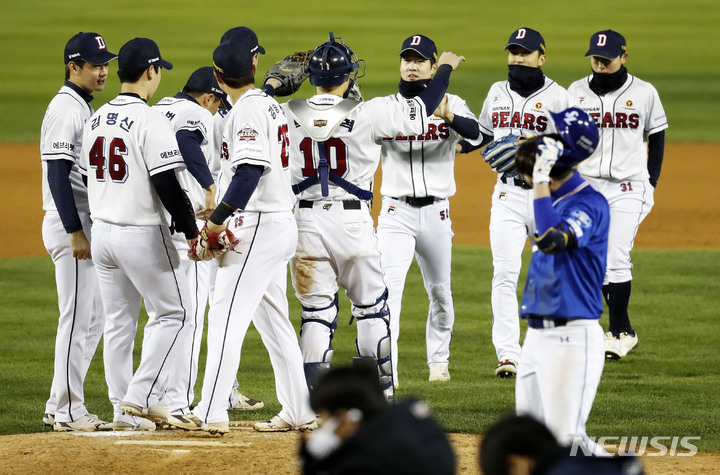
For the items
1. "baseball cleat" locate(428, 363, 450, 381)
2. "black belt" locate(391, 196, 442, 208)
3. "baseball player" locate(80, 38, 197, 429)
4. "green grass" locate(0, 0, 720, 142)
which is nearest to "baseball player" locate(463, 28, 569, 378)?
"baseball cleat" locate(428, 363, 450, 381)

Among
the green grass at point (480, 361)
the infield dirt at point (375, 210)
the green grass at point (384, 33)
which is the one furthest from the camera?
the green grass at point (384, 33)

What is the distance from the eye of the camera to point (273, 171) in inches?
205

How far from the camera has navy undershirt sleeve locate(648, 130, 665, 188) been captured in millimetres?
7965

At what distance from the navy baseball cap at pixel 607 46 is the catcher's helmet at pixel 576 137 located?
12.2ft

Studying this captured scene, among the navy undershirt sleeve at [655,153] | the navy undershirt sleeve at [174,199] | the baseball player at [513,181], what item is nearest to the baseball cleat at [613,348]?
the baseball player at [513,181]

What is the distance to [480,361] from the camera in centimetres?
817

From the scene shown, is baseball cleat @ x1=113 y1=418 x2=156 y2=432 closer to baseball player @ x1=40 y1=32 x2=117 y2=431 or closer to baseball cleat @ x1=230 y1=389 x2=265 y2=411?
baseball player @ x1=40 y1=32 x2=117 y2=431

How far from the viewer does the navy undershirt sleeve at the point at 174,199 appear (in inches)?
207

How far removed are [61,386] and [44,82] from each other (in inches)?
996

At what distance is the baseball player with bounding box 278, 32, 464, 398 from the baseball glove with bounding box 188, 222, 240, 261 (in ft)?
2.02

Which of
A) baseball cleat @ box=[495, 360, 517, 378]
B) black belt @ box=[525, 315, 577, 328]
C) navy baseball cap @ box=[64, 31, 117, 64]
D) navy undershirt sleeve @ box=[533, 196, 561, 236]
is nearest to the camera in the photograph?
navy undershirt sleeve @ box=[533, 196, 561, 236]

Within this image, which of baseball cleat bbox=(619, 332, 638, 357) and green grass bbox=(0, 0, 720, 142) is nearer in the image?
baseball cleat bbox=(619, 332, 638, 357)

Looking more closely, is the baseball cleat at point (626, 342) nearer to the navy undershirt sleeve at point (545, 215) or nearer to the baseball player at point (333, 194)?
the baseball player at point (333, 194)

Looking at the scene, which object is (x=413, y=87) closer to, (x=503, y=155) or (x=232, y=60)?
(x=503, y=155)
